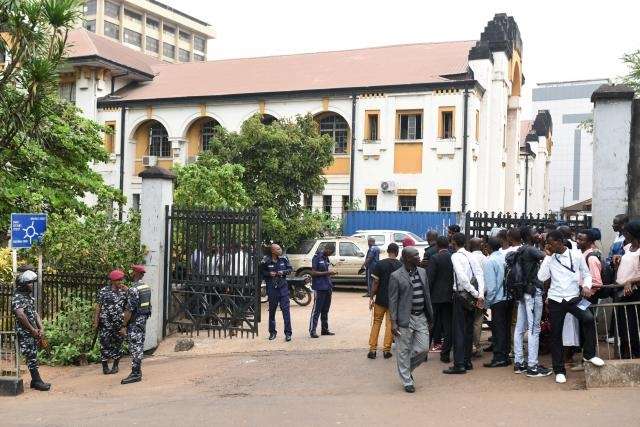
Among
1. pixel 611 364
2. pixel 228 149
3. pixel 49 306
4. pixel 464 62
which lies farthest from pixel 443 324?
pixel 464 62

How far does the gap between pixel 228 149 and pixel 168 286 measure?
430 inches

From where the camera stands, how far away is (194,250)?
40.1 ft

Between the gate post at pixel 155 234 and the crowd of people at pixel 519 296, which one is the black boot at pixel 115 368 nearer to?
the gate post at pixel 155 234

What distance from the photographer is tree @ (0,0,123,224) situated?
9.84m

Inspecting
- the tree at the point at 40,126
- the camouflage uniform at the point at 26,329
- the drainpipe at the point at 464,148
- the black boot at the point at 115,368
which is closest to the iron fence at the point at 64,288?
the black boot at the point at 115,368

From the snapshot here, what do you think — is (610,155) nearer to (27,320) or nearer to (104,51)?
(27,320)

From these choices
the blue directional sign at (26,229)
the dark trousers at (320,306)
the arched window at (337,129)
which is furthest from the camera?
the arched window at (337,129)

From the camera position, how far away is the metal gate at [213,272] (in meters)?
11.9

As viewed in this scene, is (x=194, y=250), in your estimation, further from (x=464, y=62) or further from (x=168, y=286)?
(x=464, y=62)

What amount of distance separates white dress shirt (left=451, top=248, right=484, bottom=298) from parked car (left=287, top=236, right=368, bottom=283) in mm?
10968

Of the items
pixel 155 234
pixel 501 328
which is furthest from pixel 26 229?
pixel 501 328

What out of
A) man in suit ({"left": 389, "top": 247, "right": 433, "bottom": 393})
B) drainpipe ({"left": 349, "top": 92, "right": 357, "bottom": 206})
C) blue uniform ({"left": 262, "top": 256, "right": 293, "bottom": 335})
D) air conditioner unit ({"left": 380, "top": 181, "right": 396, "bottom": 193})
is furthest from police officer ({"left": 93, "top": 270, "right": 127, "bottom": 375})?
air conditioner unit ({"left": 380, "top": 181, "right": 396, "bottom": 193})

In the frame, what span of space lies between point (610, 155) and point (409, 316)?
4586 millimetres

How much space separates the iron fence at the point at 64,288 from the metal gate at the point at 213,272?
3.99ft
